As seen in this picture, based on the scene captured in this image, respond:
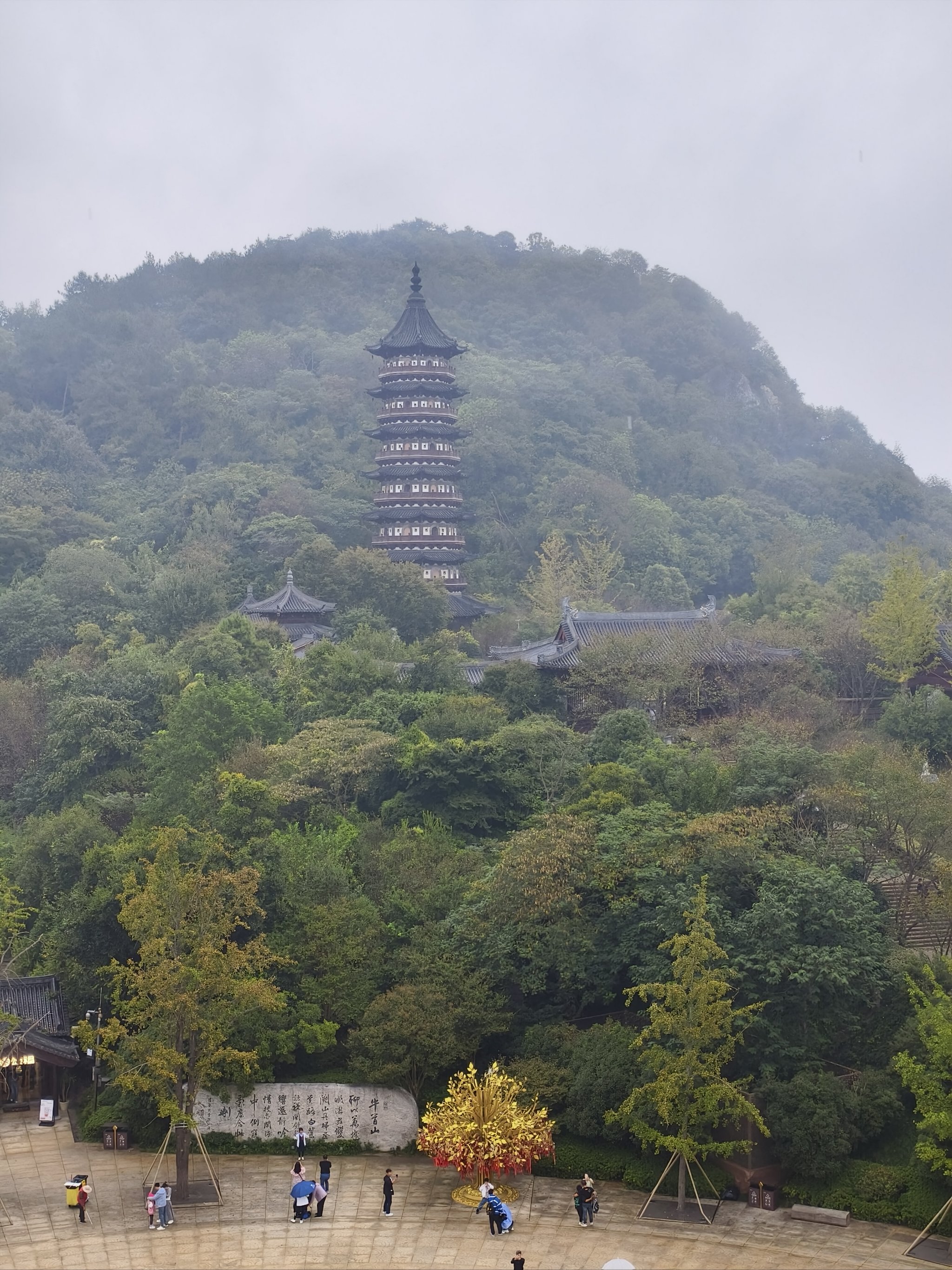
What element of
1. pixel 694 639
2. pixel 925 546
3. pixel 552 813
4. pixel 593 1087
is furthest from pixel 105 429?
pixel 593 1087

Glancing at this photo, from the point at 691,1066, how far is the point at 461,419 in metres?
59.2

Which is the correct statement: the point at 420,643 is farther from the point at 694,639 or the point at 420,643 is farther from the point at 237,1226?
the point at 237,1226

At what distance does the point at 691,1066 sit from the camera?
20766 mm

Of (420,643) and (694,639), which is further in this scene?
(420,643)

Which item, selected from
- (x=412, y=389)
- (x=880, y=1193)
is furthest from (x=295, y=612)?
(x=880, y=1193)

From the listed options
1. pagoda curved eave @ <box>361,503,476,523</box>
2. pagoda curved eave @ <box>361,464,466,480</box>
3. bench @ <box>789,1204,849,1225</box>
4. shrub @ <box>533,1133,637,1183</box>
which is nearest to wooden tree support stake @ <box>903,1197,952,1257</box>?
bench @ <box>789,1204,849,1225</box>

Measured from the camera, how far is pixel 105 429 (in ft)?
278

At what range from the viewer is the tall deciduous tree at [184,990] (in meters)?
21.8

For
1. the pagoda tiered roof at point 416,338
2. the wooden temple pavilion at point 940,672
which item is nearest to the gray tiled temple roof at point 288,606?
the pagoda tiered roof at point 416,338

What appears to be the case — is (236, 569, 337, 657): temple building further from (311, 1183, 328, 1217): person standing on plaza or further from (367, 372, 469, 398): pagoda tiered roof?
(311, 1183, 328, 1217): person standing on plaza

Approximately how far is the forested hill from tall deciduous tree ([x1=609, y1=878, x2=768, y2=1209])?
110ft

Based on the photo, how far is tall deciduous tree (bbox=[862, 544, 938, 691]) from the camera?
3897 cm

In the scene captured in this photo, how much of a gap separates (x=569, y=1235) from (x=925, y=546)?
63997 millimetres

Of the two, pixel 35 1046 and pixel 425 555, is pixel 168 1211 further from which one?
pixel 425 555
